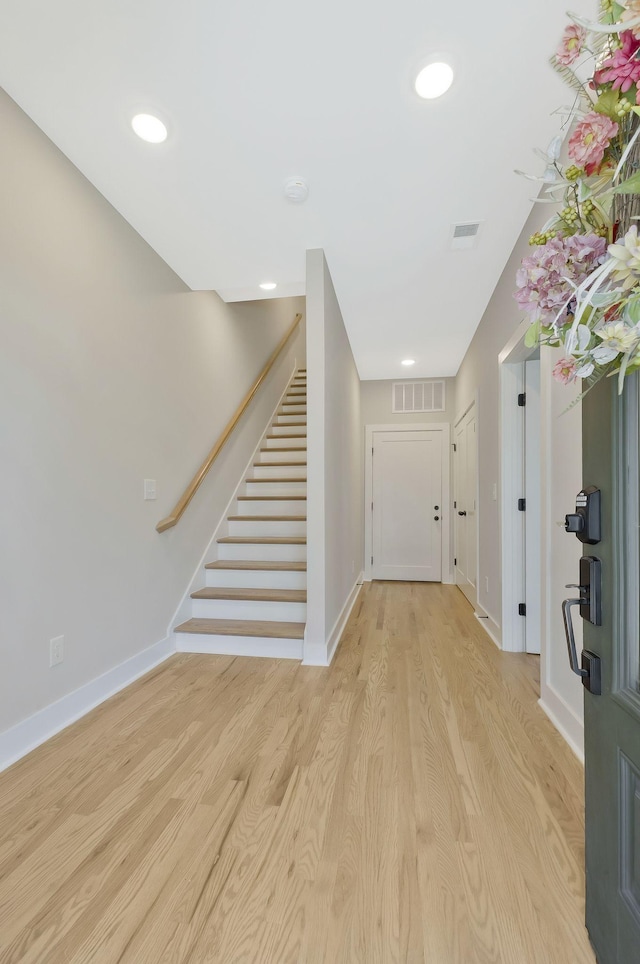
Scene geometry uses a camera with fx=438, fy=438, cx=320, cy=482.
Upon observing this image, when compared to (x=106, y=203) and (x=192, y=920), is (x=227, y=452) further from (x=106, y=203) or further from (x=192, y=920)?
(x=192, y=920)

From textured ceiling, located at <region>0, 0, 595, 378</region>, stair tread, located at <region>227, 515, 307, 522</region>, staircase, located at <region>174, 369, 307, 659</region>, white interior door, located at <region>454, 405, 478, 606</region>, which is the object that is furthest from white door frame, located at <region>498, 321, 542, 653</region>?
stair tread, located at <region>227, 515, 307, 522</region>

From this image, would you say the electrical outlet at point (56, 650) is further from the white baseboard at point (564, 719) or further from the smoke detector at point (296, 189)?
the smoke detector at point (296, 189)

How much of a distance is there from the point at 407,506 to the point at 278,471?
1.83 meters

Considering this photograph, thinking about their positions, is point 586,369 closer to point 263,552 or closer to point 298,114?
point 298,114

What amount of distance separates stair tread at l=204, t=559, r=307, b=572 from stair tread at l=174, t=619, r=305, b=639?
371 mm

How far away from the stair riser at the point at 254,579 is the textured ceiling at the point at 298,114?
7.07 feet

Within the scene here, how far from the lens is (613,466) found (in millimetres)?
841

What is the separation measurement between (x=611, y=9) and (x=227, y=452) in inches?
139

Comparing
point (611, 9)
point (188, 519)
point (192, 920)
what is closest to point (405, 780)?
point (192, 920)

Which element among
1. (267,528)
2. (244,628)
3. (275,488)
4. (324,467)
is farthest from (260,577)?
(275,488)

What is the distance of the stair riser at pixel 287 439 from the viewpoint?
4773 mm

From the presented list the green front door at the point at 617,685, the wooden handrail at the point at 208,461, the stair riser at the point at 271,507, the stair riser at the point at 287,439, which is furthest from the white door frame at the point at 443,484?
the green front door at the point at 617,685

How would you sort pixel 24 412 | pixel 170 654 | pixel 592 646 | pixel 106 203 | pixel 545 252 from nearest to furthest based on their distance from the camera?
1. pixel 545 252
2. pixel 592 646
3. pixel 24 412
4. pixel 106 203
5. pixel 170 654

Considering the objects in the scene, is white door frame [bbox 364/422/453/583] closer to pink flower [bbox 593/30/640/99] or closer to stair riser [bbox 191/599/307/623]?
stair riser [bbox 191/599/307/623]
